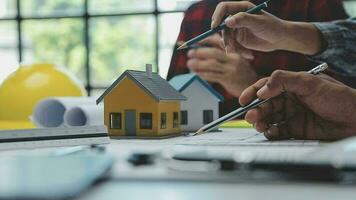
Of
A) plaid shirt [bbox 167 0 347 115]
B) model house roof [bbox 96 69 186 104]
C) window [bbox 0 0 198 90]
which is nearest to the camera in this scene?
model house roof [bbox 96 69 186 104]

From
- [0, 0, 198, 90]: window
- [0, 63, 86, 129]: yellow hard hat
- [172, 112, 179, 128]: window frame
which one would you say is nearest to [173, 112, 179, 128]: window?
[172, 112, 179, 128]: window frame

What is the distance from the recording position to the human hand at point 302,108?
0.70 metres

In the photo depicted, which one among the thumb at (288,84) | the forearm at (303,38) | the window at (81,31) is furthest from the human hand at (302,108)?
the window at (81,31)

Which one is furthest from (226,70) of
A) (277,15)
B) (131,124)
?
(131,124)

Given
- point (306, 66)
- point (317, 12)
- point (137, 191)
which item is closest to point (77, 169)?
point (137, 191)

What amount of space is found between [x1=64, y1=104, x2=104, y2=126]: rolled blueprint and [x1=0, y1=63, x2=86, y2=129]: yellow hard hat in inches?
9.2

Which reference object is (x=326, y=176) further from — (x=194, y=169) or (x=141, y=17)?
(x=141, y=17)

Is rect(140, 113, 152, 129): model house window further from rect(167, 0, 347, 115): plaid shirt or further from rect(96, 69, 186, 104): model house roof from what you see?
rect(167, 0, 347, 115): plaid shirt

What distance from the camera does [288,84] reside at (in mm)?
693

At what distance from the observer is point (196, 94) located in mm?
965

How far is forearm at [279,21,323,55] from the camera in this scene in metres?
1.00

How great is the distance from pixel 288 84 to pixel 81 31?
102 centimetres

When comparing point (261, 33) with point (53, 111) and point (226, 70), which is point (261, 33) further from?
point (53, 111)

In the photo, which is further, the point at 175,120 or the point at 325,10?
the point at 325,10
